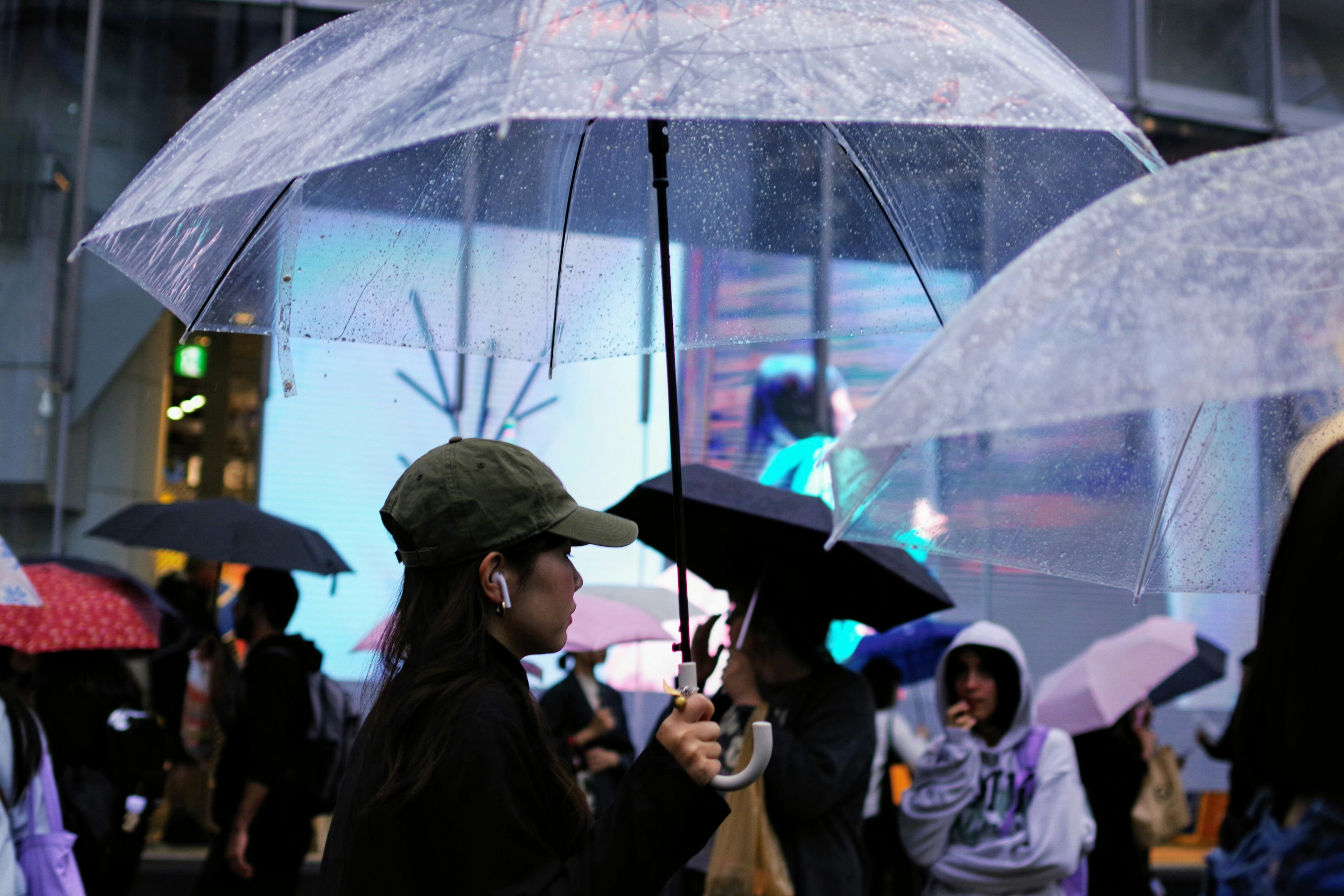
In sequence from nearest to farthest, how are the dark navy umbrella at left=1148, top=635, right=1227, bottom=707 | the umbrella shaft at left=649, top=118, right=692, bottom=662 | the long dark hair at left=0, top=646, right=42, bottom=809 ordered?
the umbrella shaft at left=649, top=118, right=692, bottom=662, the long dark hair at left=0, top=646, right=42, bottom=809, the dark navy umbrella at left=1148, top=635, right=1227, bottom=707

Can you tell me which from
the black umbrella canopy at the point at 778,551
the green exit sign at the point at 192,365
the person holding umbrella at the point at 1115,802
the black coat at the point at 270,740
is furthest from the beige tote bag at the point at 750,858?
the green exit sign at the point at 192,365

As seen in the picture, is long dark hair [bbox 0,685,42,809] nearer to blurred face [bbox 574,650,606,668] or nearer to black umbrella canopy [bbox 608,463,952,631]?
black umbrella canopy [bbox 608,463,952,631]

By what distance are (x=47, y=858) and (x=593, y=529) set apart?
8.54 feet

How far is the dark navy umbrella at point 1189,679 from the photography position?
26.7 ft

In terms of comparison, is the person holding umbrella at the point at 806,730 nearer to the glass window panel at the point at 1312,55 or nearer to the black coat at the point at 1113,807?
the black coat at the point at 1113,807

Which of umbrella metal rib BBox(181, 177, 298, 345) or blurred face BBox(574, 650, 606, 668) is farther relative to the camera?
blurred face BBox(574, 650, 606, 668)

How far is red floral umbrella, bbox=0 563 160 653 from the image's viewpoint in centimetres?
548

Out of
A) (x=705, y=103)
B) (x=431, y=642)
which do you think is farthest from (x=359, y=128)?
(x=431, y=642)

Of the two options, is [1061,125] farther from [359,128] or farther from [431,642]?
[431,642]

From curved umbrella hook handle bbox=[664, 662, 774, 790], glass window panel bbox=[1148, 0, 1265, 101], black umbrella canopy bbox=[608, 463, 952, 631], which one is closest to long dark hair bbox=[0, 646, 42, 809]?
black umbrella canopy bbox=[608, 463, 952, 631]

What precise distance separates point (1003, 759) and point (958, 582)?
690 cm

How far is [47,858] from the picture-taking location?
3.95 m

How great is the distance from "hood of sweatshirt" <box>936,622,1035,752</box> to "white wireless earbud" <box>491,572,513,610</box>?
3140mm

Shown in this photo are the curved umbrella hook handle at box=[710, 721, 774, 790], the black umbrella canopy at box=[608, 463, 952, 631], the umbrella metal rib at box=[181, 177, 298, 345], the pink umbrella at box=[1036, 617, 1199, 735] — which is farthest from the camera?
the pink umbrella at box=[1036, 617, 1199, 735]
